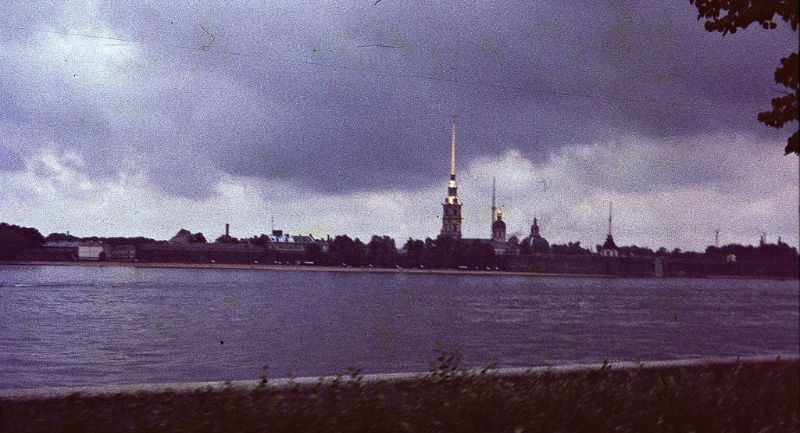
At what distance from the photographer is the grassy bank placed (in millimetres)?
6357

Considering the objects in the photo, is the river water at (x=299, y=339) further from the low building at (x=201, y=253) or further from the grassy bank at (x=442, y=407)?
the low building at (x=201, y=253)

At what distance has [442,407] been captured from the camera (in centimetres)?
718

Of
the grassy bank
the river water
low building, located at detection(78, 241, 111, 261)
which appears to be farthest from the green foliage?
low building, located at detection(78, 241, 111, 261)

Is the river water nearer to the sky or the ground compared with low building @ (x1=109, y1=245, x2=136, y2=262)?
nearer to the ground

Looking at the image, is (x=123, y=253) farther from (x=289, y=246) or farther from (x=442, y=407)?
(x=442, y=407)

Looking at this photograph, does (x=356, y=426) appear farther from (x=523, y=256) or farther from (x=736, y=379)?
(x=523, y=256)

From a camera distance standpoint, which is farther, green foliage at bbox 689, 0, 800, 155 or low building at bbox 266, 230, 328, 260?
low building at bbox 266, 230, 328, 260

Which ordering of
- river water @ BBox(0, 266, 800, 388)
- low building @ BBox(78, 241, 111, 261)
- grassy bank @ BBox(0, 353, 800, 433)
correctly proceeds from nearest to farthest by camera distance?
1. grassy bank @ BBox(0, 353, 800, 433)
2. river water @ BBox(0, 266, 800, 388)
3. low building @ BBox(78, 241, 111, 261)

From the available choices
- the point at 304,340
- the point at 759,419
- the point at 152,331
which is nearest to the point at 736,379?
the point at 759,419

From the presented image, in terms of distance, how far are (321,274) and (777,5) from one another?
161684 millimetres

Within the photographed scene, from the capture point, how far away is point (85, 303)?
4934cm

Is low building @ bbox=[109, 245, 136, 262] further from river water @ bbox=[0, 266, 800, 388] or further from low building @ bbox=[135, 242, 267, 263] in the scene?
river water @ bbox=[0, 266, 800, 388]

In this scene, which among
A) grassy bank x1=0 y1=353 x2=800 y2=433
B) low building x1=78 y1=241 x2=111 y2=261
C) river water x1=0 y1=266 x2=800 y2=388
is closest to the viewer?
grassy bank x1=0 y1=353 x2=800 y2=433

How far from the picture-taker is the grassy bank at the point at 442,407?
20.9 ft
